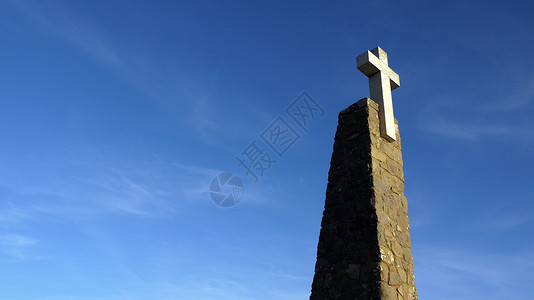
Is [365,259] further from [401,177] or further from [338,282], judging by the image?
[401,177]

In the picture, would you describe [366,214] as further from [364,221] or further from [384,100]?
[384,100]

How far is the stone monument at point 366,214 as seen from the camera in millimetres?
5551

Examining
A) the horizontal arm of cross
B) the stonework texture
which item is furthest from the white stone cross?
the stonework texture

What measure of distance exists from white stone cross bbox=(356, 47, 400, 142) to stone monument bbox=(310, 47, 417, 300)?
0.8 inches

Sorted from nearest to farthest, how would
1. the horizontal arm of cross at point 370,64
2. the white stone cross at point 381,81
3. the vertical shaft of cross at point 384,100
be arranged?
the vertical shaft of cross at point 384,100 < the white stone cross at point 381,81 < the horizontal arm of cross at point 370,64

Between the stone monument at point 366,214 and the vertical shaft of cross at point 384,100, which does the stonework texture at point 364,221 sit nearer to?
the stone monument at point 366,214

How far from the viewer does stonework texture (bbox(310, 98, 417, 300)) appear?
5.54 metres

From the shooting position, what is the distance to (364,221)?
5.86m

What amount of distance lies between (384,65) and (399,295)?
4.14 m

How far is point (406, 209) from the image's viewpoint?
22.1 ft

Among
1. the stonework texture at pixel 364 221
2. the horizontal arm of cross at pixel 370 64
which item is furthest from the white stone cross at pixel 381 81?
the stonework texture at pixel 364 221

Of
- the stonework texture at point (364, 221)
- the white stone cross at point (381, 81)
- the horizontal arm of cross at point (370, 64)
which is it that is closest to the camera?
the stonework texture at point (364, 221)

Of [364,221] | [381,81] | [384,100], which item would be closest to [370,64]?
[381,81]

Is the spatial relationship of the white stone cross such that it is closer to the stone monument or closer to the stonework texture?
the stone monument
